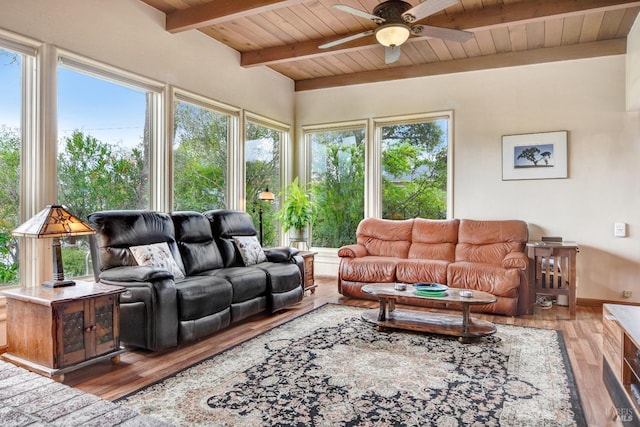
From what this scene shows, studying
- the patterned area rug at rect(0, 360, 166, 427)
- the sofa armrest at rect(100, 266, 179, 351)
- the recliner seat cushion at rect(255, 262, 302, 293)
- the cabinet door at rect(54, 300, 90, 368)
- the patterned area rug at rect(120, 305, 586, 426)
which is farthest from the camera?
the recliner seat cushion at rect(255, 262, 302, 293)

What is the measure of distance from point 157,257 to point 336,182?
339 centimetres

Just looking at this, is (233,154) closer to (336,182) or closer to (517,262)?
(336,182)

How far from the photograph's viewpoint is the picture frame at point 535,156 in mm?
4918

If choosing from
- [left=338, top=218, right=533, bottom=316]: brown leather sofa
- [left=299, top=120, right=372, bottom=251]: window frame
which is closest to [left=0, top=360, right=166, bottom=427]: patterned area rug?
[left=338, top=218, right=533, bottom=316]: brown leather sofa

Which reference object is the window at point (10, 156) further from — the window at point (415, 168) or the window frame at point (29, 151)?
the window at point (415, 168)

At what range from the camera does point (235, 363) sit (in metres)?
2.84

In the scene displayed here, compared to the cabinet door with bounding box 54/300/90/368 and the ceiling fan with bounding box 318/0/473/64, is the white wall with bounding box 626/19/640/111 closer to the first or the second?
the ceiling fan with bounding box 318/0/473/64

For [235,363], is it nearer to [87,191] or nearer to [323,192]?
[87,191]

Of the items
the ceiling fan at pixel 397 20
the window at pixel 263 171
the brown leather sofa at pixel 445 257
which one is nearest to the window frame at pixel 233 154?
the window at pixel 263 171

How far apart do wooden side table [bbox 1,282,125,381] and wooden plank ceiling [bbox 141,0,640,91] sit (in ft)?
8.90

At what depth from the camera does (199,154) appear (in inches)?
192

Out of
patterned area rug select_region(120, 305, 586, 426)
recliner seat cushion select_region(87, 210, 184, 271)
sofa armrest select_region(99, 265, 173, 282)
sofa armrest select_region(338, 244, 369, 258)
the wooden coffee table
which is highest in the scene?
recliner seat cushion select_region(87, 210, 184, 271)

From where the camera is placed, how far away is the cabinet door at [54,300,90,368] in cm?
249

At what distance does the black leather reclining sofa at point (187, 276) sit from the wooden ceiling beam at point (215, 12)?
185 cm
